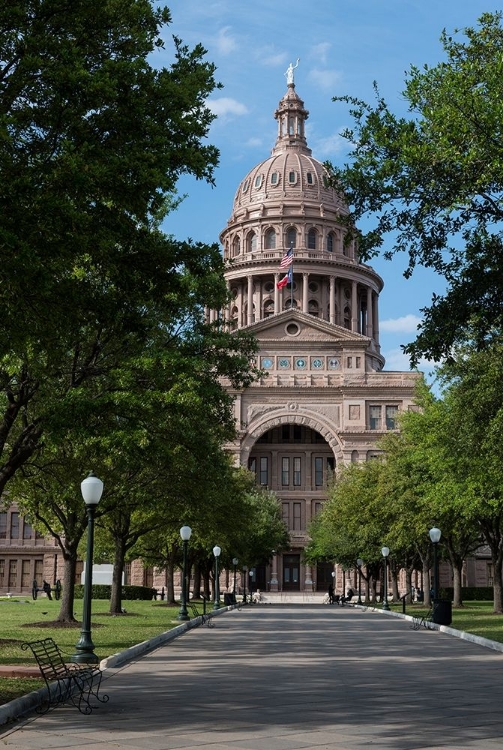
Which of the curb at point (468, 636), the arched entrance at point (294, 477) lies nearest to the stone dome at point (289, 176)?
the arched entrance at point (294, 477)

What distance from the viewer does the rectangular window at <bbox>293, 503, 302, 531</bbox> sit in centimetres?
11550

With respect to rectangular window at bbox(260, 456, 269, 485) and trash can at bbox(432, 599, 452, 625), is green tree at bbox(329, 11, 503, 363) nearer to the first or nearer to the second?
trash can at bbox(432, 599, 452, 625)

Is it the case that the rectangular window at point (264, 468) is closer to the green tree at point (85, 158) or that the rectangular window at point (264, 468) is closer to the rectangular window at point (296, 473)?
the rectangular window at point (296, 473)

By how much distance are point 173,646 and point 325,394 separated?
84.3 m

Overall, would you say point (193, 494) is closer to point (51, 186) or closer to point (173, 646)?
point (173, 646)

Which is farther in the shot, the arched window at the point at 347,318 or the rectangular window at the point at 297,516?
the arched window at the point at 347,318

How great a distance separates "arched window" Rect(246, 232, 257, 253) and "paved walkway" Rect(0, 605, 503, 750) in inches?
4593

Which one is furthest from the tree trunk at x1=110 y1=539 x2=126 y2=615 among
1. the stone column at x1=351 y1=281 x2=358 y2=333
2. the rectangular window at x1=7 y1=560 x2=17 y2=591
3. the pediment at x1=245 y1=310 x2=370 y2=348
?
the stone column at x1=351 y1=281 x2=358 y2=333

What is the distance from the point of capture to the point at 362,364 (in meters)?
109

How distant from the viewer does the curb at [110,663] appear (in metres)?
12.4

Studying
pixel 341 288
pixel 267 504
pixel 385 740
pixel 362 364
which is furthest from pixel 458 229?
pixel 341 288

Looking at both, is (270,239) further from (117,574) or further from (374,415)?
(117,574)

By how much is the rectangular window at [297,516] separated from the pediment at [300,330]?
20389 mm

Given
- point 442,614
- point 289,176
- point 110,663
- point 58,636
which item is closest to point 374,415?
point 289,176
